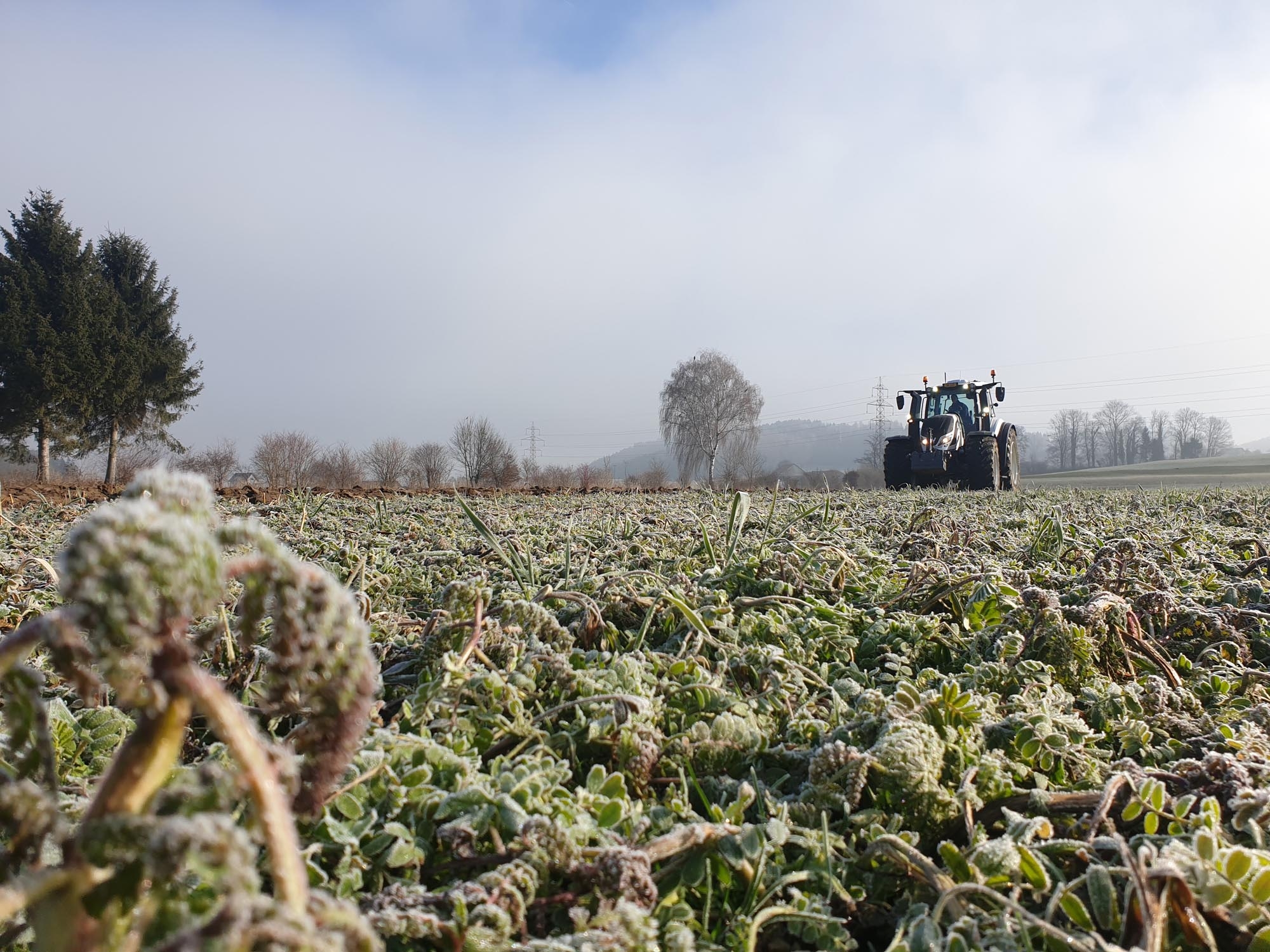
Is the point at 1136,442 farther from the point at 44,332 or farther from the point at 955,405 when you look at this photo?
the point at 44,332

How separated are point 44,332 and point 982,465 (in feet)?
119

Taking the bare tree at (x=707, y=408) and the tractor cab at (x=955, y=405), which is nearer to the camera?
the tractor cab at (x=955, y=405)

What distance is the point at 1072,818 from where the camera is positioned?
43.9 inches

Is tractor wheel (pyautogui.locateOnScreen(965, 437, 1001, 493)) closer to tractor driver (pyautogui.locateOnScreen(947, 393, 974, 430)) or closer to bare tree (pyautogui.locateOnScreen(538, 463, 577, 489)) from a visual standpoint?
tractor driver (pyautogui.locateOnScreen(947, 393, 974, 430))

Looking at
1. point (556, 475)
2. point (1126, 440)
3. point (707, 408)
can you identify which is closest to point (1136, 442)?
point (1126, 440)

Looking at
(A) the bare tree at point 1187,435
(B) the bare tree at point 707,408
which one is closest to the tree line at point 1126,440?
(A) the bare tree at point 1187,435

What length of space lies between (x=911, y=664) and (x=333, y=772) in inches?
63.7

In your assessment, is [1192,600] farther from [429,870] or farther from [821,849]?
[429,870]

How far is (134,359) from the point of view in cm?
3381

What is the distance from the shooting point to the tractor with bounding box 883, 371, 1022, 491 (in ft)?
49.9

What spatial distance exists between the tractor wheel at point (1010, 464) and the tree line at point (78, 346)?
32.5 m

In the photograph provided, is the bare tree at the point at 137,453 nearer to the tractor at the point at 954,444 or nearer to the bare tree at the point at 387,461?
the bare tree at the point at 387,461

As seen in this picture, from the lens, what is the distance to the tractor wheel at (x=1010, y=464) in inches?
672

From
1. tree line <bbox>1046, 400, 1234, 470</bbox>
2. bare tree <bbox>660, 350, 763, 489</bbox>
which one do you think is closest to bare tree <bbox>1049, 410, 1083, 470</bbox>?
tree line <bbox>1046, 400, 1234, 470</bbox>
